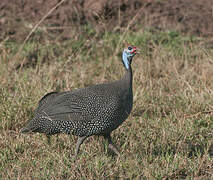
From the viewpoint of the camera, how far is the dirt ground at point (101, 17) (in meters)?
6.91

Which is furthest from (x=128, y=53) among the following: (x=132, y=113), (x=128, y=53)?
(x=132, y=113)

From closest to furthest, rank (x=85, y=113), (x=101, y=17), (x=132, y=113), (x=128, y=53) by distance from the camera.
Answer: (x=85, y=113), (x=128, y=53), (x=132, y=113), (x=101, y=17)

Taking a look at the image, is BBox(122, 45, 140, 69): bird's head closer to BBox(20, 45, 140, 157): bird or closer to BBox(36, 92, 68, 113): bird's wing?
BBox(20, 45, 140, 157): bird

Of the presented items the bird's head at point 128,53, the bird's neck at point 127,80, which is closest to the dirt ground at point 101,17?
the bird's head at point 128,53

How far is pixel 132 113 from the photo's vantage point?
16.7 ft

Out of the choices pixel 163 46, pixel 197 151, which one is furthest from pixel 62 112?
pixel 163 46

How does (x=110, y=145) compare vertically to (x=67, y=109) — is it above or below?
below

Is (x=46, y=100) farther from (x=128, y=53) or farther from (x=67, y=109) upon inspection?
(x=128, y=53)

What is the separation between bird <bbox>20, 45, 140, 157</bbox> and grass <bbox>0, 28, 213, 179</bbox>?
0.18 metres

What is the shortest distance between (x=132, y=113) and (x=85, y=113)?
46.4 inches

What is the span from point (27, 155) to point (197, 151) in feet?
4.62

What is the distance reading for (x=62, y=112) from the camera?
4.00 metres

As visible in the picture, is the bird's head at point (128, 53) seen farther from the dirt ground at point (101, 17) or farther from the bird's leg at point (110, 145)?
the dirt ground at point (101, 17)

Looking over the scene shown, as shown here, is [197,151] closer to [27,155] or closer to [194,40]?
[27,155]
